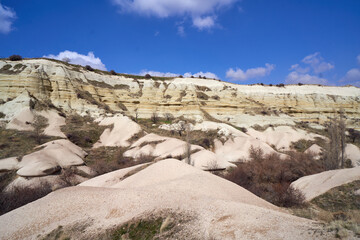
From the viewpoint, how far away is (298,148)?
29297 millimetres

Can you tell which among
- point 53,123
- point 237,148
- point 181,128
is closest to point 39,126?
point 53,123

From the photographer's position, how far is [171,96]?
4350 centimetres

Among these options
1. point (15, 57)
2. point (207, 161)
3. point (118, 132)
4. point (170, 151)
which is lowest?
point (207, 161)

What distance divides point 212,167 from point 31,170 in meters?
15.5

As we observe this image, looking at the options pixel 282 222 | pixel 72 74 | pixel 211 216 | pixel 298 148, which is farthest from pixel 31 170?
pixel 298 148

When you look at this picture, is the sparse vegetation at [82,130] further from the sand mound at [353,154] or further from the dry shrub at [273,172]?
the sand mound at [353,154]

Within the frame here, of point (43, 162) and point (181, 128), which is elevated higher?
point (181, 128)

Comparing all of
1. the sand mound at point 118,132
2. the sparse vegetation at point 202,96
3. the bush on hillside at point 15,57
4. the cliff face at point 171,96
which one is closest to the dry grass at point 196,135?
the sand mound at point 118,132

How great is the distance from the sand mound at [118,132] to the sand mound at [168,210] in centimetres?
2024

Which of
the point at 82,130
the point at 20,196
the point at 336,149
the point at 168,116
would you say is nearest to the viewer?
the point at 20,196

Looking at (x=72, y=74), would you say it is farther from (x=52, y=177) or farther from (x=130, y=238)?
(x=130, y=238)

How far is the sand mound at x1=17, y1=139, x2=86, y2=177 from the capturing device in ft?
52.0

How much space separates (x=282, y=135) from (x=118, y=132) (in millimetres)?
26193

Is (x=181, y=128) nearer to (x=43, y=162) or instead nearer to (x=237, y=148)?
(x=237, y=148)
